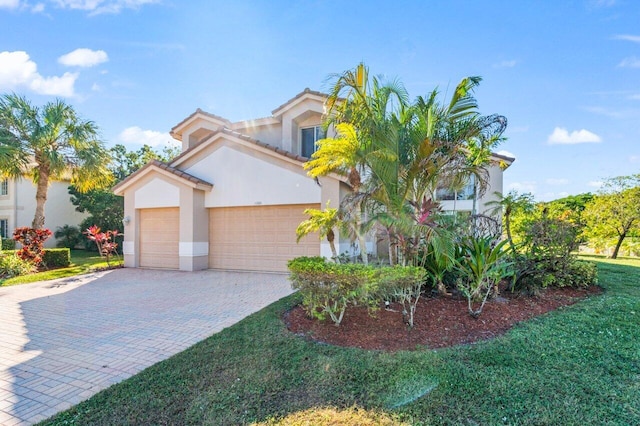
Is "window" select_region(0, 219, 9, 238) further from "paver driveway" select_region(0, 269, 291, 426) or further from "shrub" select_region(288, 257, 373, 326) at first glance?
"shrub" select_region(288, 257, 373, 326)

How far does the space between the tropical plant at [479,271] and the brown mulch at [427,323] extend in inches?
11.1

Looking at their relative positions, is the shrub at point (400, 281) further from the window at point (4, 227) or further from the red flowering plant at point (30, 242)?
the window at point (4, 227)

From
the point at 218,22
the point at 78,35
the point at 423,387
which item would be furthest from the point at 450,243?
the point at 78,35

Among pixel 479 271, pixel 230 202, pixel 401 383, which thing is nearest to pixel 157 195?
pixel 230 202

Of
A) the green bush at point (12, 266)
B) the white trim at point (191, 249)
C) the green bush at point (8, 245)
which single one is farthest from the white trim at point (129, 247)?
the green bush at point (8, 245)

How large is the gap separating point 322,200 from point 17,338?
9.03 meters

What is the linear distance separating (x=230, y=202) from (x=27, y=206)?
73.9 feet

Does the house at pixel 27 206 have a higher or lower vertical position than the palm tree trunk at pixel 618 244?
higher

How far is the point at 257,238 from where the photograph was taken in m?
13.6

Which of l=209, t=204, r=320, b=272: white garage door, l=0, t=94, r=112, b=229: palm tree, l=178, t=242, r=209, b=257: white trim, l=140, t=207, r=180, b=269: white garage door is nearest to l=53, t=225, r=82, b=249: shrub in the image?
l=0, t=94, r=112, b=229: palm tree

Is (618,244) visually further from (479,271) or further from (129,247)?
(129,247)

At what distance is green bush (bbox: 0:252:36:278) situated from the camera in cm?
1323

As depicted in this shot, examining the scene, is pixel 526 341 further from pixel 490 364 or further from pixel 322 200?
pixel 322 200

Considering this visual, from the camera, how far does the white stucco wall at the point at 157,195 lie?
14.3 metres
